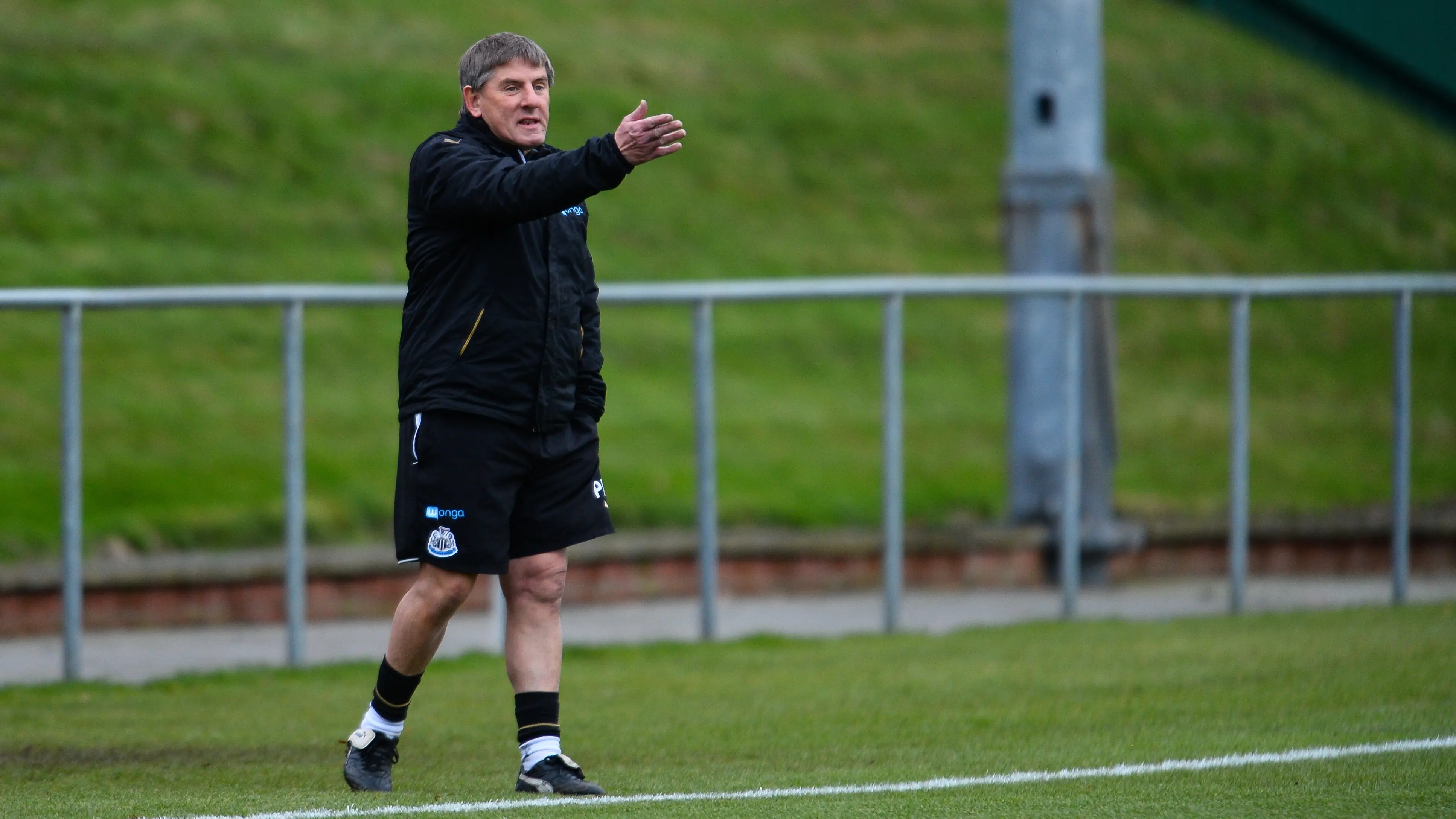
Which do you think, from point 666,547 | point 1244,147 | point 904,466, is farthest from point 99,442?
point 1244,147

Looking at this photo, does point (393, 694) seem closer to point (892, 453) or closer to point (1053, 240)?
point (892, 453)

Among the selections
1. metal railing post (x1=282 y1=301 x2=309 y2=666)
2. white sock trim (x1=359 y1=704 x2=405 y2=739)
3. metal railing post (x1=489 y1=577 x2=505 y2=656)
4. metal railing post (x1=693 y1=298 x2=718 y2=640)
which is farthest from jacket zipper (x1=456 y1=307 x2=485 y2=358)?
metal railing post (x1=693 y1=298 x2=718 y2=640)

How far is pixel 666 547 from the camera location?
10.2 metres

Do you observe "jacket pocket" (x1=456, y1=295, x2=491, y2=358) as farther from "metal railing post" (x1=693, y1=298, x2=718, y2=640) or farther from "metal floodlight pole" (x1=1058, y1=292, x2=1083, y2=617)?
"metal floodlight pole" (x1=1058, y1=292, x2=1083, y2=617)

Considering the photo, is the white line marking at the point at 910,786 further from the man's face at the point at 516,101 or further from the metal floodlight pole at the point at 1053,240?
the metal floodlight pole at the point at 1053,240

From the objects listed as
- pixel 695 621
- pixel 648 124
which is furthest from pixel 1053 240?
pixel 648 124

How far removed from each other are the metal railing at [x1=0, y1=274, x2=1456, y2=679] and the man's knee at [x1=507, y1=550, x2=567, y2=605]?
9.91 feet

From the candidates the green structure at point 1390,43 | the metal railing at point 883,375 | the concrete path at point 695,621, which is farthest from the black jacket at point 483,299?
the green structure at point 1390,43

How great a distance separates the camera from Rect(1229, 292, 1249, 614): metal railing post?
908cm

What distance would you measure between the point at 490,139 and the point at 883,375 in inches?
171

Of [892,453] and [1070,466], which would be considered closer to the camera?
[892,453]

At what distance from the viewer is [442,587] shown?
477 centimetres

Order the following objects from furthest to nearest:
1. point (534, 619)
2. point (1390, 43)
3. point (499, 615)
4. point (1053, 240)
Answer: point (1390, 43), point (1053, 240), point (499, 615), point (534, 619)

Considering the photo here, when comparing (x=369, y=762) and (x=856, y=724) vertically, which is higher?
(x=369, y=762)
